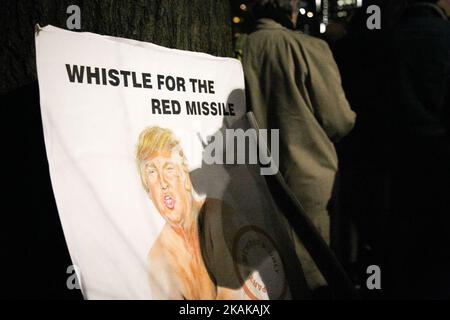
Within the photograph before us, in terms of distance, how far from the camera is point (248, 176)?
78.7 inches

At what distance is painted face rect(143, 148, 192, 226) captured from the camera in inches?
65.7

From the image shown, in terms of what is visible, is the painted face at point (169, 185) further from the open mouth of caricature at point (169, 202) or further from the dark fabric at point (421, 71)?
the dark fabric at point (421, 71)

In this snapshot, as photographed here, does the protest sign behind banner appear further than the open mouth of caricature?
No

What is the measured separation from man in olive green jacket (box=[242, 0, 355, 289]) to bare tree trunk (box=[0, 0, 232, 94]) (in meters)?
0.26

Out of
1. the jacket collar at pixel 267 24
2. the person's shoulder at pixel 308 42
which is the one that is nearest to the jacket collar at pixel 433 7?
the person's shoulder at pixel 308 42

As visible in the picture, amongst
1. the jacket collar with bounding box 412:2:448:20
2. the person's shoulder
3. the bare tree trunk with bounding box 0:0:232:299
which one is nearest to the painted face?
the bare tree trunk with bounding box 0:0:232:299

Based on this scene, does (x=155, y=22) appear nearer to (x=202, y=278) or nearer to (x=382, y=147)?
(x=202, y=278)

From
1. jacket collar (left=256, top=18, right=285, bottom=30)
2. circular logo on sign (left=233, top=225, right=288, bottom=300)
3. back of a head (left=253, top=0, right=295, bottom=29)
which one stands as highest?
back of a head (left=253, top=0, right=295, bottom=29)

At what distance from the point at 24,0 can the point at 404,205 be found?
2.28 m

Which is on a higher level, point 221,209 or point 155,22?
point 155,22

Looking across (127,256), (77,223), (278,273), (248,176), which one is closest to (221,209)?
(248,176)

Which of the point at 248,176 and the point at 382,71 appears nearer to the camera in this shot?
the point at 248,176

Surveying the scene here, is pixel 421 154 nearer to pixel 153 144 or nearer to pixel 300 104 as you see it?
pixel 300 104

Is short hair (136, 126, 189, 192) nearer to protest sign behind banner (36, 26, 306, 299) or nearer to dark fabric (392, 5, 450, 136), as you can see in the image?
protest sign behind banner (36, 26, 306, 299)
